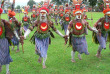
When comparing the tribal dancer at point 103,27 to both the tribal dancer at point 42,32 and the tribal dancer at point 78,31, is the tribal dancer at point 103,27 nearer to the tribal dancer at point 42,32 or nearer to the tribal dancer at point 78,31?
the tribal dancer at point 78,31

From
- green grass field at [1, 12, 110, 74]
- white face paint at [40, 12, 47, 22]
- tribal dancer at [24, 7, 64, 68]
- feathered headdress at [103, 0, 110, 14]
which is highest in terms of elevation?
feathered headdress at [103, 0, 110, 14]

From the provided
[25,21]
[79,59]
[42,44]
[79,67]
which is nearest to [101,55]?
[79,59]

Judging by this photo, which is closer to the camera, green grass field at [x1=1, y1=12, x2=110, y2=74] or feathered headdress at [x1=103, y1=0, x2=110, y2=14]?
green grass field at [x1=1, y1=12, x2=110, y2=74]

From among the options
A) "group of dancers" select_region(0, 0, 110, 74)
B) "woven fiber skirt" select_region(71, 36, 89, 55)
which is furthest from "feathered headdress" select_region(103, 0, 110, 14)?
"woven fiber skirt" select_region(71, 36, 89, 55)

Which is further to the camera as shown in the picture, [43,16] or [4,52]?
[43,16]

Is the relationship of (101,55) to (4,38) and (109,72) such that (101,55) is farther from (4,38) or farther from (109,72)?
(4,38)

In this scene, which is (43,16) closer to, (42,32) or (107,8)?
(42,32)

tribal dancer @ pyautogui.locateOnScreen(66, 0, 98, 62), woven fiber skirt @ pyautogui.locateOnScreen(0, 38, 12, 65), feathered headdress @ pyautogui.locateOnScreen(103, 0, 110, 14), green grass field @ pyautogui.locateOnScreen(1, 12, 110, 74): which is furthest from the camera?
feathered headdress @ pyautogui.locateOnScreen(103, 0, 110, 14)

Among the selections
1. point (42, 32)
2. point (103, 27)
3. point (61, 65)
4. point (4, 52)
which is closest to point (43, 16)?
point (42, 32)

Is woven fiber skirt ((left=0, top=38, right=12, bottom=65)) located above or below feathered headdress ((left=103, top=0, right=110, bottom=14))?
below

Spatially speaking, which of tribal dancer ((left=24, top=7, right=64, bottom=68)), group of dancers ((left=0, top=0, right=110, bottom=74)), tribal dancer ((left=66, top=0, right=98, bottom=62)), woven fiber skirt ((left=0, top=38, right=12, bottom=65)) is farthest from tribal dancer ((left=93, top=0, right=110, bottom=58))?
woven fiber skirt ((left=0, top=38, right=12, bottom=65))

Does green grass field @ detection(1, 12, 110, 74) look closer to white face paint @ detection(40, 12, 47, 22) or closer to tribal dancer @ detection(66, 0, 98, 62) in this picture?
tribal dancer @ detection(66, 0, 98, 62)

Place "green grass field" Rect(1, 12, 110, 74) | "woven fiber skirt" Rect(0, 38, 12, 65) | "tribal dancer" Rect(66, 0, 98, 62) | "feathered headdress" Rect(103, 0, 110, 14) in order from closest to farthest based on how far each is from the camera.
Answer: "woven fiber skirt" Rect(0, 38, 12, 65) → "green grass field" Rect(1, 12, 110, 74) → "tribal dancer" Rect(66, 0, 98, 62) → "feathered headdress" Rect(103, 0, 110, 14)

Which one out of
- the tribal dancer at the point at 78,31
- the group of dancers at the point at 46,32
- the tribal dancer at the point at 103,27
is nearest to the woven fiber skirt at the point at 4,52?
the group of dancers at the point at 46,32
